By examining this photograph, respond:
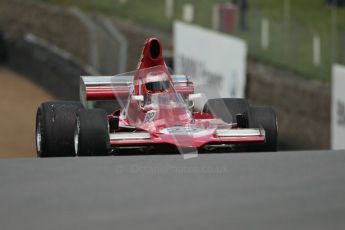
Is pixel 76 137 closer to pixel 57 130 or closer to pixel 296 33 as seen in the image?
pixel 57 130

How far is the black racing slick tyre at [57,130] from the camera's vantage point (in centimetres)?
1223

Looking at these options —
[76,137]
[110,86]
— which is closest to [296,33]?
[110,86]

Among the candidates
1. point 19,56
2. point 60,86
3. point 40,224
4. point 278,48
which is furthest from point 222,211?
point 19,56

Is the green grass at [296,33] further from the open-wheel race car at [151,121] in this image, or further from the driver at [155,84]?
the driver at [155,84]

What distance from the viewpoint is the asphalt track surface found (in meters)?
8.23

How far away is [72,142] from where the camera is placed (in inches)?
479

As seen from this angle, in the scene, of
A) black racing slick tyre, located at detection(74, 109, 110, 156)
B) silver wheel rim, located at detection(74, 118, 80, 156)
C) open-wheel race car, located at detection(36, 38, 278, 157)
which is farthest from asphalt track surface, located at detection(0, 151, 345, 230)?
silver wheel rim, located at detection(74, 118, 80, 156)

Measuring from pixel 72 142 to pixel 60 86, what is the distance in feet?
45.2

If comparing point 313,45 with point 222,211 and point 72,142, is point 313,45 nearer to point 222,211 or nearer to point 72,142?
point 72,142

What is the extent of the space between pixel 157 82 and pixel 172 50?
1212 centimetres

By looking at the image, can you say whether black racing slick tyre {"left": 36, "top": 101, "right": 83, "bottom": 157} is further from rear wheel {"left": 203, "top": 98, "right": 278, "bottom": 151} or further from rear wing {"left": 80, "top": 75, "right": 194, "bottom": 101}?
rear wheel {"left": 203, "top": 98, "right": 278, "bottom": 151}

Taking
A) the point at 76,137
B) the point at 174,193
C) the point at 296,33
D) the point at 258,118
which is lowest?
the point at 174,193

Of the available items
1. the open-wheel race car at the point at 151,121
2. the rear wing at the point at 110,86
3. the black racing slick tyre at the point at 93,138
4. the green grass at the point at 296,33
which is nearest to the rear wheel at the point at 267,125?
the open-wheel race car at the point at 151,121

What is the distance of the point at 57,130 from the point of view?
12.3 m
